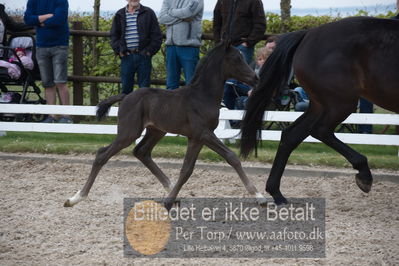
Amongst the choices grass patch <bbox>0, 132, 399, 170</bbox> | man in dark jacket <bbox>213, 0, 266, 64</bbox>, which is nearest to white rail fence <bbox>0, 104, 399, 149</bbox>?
grass patch <bbox>0, 132, 399, 170</bbox>

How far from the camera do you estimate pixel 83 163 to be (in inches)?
325

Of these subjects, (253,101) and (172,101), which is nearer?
(172,101)

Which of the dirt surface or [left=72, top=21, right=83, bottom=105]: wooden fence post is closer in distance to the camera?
the dirt surface

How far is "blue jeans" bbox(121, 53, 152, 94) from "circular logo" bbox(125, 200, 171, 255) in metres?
3.61

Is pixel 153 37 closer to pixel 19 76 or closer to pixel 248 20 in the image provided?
pixel 248 20

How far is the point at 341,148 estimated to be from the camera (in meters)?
6.17

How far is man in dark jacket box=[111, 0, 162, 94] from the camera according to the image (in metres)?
9.33

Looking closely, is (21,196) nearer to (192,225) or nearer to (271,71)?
(192,225)

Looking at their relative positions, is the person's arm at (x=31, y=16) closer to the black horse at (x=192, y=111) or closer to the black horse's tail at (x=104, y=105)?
the black horse's tail at (x=104, y=105)

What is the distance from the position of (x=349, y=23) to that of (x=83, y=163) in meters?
3.79

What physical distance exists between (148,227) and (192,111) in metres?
1.05

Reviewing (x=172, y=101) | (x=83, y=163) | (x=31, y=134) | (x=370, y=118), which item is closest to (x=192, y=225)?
(x=172, y=101)

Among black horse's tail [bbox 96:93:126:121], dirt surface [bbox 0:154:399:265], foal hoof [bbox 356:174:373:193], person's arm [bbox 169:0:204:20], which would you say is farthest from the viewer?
person's arm [bbox 169:0:204:20]

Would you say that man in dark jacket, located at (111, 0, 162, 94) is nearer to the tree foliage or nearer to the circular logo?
the tree foliage
